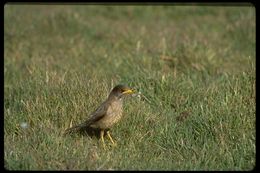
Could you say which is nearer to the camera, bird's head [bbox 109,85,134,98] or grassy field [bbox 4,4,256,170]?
grassy field [bbox 4,4,256,170]

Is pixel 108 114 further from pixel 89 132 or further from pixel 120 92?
pixel 89 132

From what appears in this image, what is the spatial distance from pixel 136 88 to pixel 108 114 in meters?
1.60

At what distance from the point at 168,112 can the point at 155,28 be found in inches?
226

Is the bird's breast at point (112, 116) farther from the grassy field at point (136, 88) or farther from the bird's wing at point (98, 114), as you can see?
the grassy field at point (136, 88)

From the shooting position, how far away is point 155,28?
13.9 metres

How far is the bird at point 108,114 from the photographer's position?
7.42m

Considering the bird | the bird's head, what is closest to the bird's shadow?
the bird

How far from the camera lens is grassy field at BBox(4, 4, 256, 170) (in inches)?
274

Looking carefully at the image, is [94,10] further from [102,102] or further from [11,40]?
[102,102]

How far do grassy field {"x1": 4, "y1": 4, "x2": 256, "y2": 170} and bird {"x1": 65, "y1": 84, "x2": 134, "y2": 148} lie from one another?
15 centimetres

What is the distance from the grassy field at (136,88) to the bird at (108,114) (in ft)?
0.50

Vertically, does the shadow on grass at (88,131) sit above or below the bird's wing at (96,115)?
below

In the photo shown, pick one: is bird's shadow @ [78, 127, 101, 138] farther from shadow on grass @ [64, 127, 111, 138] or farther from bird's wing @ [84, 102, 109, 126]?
bird's wing @ [84, 102, 109, 126]

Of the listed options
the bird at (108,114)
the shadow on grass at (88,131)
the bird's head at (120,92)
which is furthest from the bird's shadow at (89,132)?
the bird's head at (120,92)
